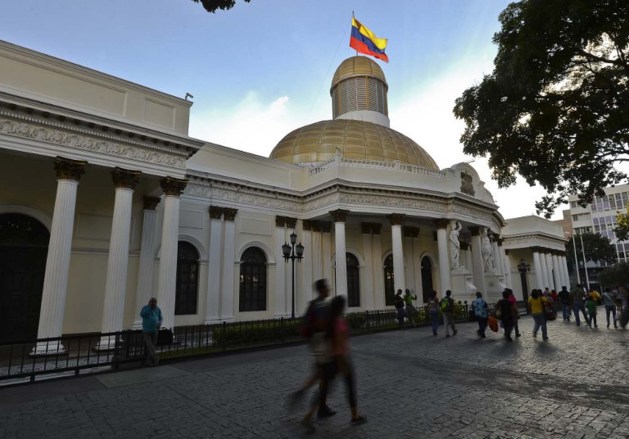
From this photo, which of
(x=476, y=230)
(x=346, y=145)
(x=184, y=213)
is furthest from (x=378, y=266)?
(x=184, y=213)

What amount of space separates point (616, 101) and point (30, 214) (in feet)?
62.2

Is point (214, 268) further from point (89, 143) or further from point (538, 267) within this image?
point (538, 267)

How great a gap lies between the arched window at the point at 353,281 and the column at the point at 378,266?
1142 millimetres

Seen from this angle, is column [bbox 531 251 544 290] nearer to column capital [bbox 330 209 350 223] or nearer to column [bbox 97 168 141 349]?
column capital [bbox 330 209 350 223]

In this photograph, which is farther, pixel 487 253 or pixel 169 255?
pixel 487 253

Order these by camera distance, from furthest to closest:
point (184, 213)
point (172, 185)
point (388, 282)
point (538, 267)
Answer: point (538, 267) → point (388, 282) → point (184, 213) → point (172, 185)

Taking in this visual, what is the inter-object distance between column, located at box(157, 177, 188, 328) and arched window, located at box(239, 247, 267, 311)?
6283 millimetres

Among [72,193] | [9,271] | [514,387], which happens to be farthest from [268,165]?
[514,387]

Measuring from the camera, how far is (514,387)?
6090mm

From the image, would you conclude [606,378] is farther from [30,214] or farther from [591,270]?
[591,270]

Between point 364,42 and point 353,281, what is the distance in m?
22.8

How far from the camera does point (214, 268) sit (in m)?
18.5

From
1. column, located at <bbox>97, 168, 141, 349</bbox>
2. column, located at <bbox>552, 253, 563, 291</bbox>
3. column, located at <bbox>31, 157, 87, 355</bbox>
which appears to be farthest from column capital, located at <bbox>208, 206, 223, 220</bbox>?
column, located at <bbox>552, 253, 563, 291</bbox>

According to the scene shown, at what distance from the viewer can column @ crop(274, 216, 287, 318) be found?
800 inches
